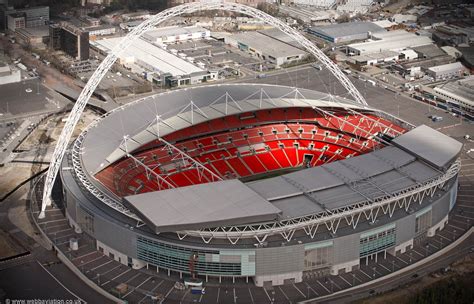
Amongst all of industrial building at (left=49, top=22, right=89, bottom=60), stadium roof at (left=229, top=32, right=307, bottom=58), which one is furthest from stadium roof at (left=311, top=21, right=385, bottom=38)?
industrial building at (left=49, top=22, right=89, bottom=60)

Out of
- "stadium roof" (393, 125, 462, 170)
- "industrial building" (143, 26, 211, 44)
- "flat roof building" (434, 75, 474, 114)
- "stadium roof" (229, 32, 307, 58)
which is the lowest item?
"industrial building" (143, 26, 211, 44)

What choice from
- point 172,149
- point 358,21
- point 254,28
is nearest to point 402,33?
point 358,21

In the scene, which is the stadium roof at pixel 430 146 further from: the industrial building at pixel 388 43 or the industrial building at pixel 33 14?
the industrial building at pixel 33 14

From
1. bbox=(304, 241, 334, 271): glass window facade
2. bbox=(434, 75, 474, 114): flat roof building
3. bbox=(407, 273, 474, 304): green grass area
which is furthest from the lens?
bbox=(434, 75, 474, 114): flat roof building

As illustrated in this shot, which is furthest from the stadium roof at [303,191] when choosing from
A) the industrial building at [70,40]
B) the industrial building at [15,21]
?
the industrial building at [15,21]

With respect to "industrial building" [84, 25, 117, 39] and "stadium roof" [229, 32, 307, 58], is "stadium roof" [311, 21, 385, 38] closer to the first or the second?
"stadium roof" [229, 32, 307, 58]
